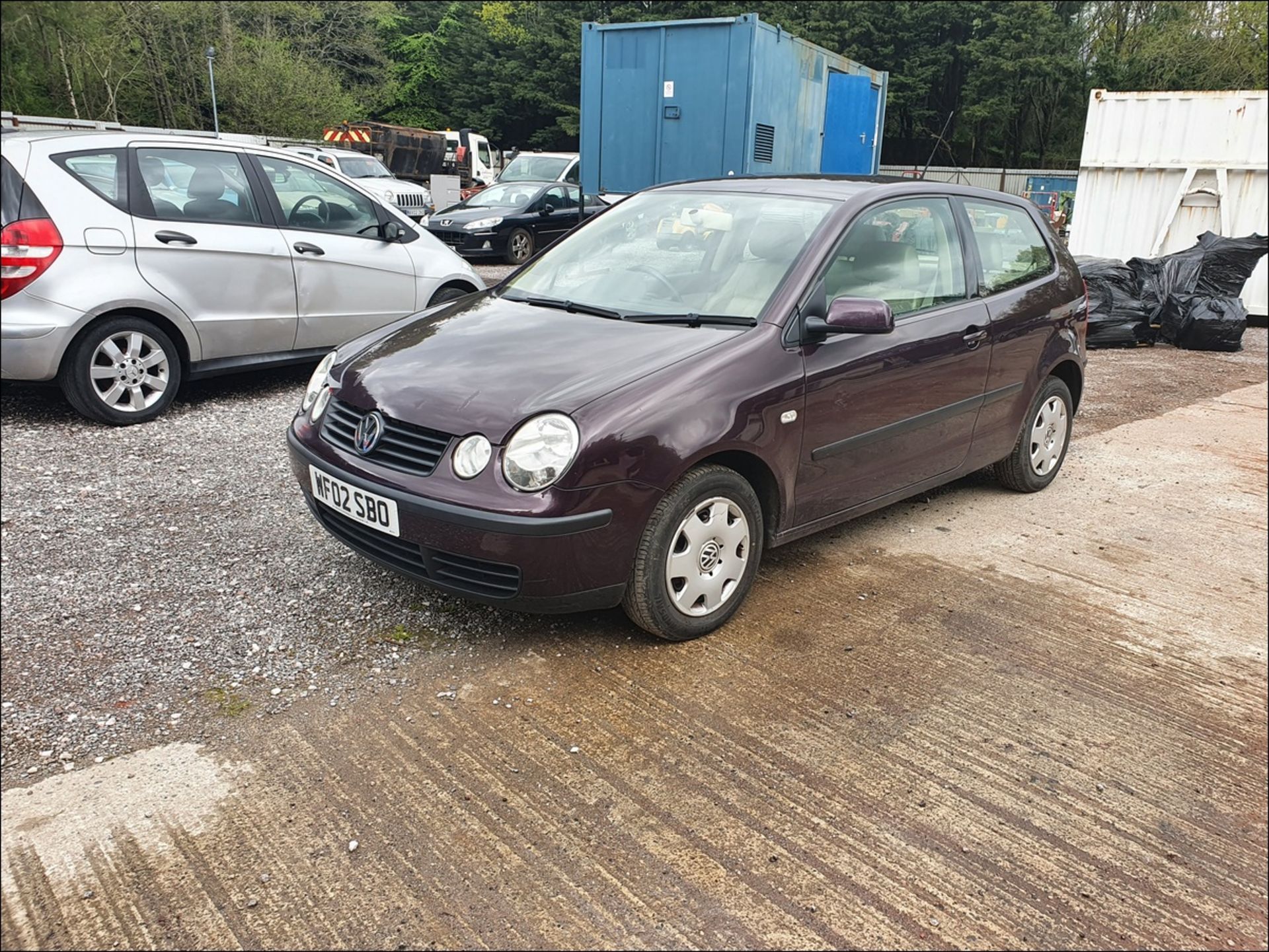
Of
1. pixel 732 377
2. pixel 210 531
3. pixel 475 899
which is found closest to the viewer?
pixel 475 899

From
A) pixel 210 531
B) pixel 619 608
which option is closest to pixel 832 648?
pixel 619 608

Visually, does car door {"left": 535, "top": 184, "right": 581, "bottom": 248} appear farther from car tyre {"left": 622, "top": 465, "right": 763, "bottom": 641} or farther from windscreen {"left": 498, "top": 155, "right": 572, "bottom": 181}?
car tyre {"left": 622, "top": 465, "right": 763, "bottom": 641}

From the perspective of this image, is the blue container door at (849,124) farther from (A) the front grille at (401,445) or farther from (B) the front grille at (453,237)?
(A) the front grille at (401,445)

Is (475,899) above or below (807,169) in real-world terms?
below

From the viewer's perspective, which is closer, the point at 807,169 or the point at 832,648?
the point at 832,648

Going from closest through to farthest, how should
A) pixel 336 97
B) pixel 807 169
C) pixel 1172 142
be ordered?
pixel 1172 142 → pixel 807 169 → pixel 336 97

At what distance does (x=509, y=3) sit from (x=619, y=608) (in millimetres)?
52642

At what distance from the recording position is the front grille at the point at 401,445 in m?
3.11

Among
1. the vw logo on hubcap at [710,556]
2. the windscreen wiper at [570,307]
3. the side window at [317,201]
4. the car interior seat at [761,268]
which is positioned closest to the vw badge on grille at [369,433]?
A: the windscreen wiper at [570,307]

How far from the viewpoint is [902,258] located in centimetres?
414

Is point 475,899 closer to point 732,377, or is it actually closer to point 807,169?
point 732,377

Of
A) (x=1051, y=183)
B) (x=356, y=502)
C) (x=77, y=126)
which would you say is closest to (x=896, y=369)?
(x=356, y=502)

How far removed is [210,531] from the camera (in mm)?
4152

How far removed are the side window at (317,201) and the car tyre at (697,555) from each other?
4224mm
